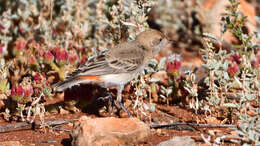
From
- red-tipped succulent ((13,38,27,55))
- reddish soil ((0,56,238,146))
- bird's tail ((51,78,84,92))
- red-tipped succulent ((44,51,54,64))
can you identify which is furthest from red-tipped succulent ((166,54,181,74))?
red-tipped succulent ((13,38,27,55))

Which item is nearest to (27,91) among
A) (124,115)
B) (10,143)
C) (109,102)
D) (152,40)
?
(10,143)

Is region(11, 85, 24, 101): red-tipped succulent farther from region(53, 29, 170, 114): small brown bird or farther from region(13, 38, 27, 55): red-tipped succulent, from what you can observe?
region(13, 38, 27, 55): red-tipped succulent

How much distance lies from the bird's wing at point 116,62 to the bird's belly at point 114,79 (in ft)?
0.18

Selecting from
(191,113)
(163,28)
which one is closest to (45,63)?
(191,113)

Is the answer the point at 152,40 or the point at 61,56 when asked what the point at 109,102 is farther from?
the point at 152,40

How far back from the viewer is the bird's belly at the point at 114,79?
5.34 meters

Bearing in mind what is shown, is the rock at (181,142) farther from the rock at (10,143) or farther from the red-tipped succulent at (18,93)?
the red-tipped succulent at (18,93)

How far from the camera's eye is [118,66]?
5438 mm

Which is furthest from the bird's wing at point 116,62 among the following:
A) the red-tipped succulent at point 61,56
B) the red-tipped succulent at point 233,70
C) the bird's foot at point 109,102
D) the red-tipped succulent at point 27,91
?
the red-tipped succulent at point 233,70

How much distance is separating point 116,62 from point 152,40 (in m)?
0.67

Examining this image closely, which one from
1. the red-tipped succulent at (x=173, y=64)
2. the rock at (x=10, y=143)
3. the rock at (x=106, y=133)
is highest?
the red-tipped succulent at (x=173, y=64)

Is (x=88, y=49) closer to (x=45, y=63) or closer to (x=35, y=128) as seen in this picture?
(x=45, y=63)

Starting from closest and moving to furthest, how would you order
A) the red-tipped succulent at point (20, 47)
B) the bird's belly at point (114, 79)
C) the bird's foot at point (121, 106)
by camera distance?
the bird's foot at point (121, 106) → the bird's belly at point (114, 79) → the red-tipped succulent at point (20, 47)

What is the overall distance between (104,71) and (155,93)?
0.92m
